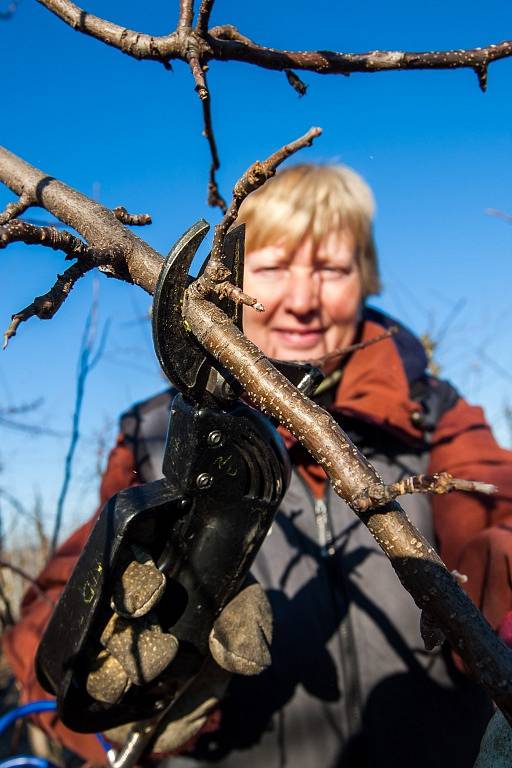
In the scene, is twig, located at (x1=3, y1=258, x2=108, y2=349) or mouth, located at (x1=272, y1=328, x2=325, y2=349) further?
mouth, located at (x1=272, y1=328, x2=325, y2=349)

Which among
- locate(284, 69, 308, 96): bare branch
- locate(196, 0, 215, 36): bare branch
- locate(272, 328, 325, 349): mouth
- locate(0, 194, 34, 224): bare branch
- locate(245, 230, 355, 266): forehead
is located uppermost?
locate(245, 230, 355, 266): forehead

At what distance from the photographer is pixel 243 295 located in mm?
687

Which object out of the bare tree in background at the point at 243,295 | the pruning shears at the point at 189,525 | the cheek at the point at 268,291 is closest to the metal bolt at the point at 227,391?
the pruning shears at the point at 189,525

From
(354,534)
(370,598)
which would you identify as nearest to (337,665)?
(370,598)

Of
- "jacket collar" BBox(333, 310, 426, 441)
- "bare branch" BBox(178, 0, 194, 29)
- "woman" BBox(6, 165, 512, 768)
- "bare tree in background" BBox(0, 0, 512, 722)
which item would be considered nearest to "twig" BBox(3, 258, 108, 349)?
"bare tree in background" BBox(0, 0, 512, 722)

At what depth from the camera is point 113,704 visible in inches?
41.4

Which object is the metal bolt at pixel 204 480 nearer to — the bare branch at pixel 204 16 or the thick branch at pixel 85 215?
the thick branch at pixel 85 215

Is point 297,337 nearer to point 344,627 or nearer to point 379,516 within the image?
point 344,627

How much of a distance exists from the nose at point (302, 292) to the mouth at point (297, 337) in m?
0.07

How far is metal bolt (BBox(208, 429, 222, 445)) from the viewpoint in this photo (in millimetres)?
923

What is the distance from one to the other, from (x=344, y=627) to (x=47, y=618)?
0.83 meters

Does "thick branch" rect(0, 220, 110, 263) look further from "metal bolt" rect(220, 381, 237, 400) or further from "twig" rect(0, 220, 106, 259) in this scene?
"metal bolt" rect(220, 381, 237, 400)

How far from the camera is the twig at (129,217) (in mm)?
1018

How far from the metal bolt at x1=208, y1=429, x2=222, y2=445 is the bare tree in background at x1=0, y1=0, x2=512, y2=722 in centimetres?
19
